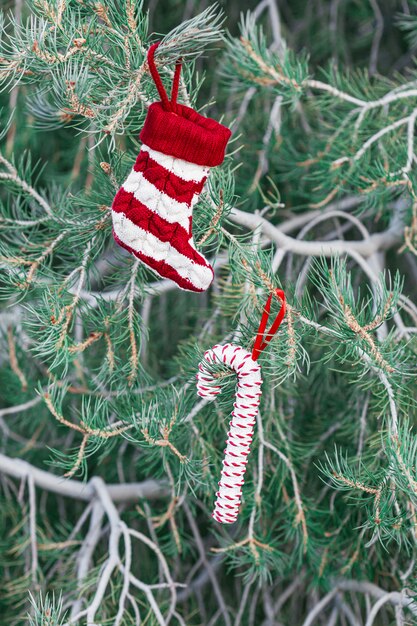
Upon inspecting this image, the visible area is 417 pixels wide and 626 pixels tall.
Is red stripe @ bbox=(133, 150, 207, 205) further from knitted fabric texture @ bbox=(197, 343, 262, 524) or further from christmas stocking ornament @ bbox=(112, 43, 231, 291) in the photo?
knitted fabric texture @ bbox=(197, 343, 262, 524)

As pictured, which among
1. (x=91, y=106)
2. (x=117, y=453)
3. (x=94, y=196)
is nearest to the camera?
(x=91, y=106)

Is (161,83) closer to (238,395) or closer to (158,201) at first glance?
(158,201)

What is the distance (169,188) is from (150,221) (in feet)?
0.10

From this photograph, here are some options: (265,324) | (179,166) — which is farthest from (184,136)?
(265,324)

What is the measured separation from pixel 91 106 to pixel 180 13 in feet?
2.03

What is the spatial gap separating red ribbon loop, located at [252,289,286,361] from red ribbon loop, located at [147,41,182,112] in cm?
16

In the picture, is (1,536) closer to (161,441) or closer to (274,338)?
(161,441)

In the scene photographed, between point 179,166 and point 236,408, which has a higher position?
point 179,166

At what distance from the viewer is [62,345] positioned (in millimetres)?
607

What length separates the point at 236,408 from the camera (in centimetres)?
59

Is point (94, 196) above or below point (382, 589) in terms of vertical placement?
above

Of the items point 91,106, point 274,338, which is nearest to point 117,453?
point 274,338

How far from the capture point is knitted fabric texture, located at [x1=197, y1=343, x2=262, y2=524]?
0.58m

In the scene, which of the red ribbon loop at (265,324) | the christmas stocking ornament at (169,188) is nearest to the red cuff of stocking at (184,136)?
the christmas stocking ornament at (169,188)
